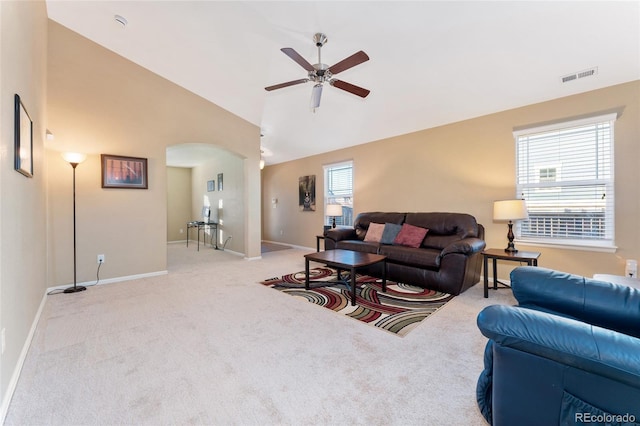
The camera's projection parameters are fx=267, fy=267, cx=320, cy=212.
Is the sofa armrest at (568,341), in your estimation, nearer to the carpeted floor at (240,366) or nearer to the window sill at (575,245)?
the carpeted floor at (240,366)

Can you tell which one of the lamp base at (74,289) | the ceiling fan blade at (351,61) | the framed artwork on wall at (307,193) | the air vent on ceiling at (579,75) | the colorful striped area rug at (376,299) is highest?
the air vent on ceiling at (579,75)

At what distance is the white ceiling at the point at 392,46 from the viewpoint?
101 inches

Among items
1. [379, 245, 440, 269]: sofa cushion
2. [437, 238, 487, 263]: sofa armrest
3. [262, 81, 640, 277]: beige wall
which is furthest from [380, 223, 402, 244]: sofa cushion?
[437, 238, 487, 263]: sofa armrest

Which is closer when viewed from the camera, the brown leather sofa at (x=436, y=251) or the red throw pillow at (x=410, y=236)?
the brown leather sofa at (x=436, y=251)

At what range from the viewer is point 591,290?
1474 mm

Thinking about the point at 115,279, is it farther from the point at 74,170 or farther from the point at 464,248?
the point at 464,248

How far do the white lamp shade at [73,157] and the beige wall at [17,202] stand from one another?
0.57 meters

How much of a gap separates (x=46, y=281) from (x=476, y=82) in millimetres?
6037

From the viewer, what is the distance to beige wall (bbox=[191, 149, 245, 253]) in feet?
20.2

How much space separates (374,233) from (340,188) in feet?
6.08

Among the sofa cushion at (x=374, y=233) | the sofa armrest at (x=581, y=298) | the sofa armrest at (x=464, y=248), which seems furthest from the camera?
the sofa cushion at (x=374, y=233)

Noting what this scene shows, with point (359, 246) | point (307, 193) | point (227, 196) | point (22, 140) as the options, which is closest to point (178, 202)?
point (227, 196)

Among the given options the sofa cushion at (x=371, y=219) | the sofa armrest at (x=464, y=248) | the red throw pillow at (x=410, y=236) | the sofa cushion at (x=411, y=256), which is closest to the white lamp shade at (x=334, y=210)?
the sofa cushion at (x=371, y=219)

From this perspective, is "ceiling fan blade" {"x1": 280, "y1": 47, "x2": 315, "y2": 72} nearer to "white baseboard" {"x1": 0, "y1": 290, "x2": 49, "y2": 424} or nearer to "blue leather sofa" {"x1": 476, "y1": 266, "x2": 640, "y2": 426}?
"blue leather sofa" {"x1": 476, "y1": 266, "x2": 640, "y2": 426}
